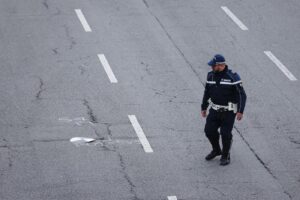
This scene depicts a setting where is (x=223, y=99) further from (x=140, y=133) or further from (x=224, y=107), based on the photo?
(x=140, y=133)

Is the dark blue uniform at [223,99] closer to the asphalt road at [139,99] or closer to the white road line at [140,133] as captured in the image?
the asphalt road at [139,99]

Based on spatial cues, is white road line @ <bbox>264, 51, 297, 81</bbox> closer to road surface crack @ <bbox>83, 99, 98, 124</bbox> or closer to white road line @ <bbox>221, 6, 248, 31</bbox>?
white road line @ <bbox>221, 6, 248, 31</bbox>

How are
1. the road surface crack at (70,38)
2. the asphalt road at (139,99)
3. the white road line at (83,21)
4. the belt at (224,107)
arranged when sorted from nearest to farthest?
the asphalt road at (139,99)
the belt at (224,107)
the road surface crack at (70,38)
the white road line at (83,21)

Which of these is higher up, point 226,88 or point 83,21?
point 226,88

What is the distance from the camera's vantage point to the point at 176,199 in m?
10.8

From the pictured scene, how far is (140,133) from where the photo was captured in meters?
13.1

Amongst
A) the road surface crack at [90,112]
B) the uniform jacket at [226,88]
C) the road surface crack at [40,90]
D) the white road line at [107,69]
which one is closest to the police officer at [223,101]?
the uniform jacket at [226,88]

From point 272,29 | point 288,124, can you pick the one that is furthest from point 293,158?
point 272,29

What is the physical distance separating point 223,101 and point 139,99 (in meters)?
3.17

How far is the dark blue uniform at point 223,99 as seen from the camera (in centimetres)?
1151

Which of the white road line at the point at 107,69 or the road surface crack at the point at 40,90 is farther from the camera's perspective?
the white road line at the point at 107,69

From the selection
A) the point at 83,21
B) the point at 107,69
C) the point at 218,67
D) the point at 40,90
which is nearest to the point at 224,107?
the point at 218,67

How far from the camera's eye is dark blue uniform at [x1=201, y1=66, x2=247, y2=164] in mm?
11508

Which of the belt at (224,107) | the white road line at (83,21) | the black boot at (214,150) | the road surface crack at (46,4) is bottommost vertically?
the road surface crack at (46,4)
